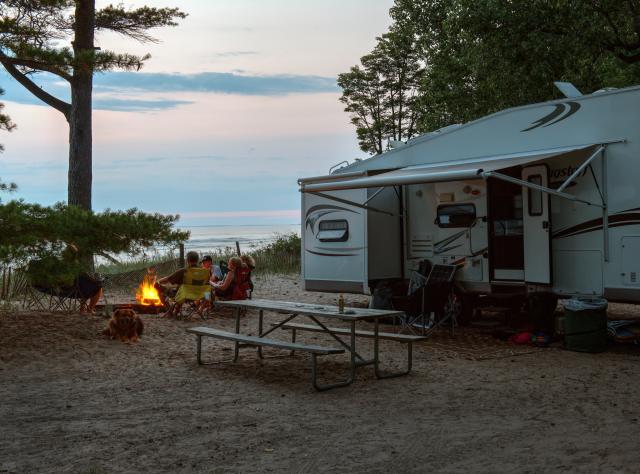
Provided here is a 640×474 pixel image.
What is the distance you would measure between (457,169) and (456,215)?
51.3 inches

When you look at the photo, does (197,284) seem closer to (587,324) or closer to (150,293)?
(150,293)

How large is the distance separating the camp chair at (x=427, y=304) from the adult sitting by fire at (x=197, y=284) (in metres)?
2.58

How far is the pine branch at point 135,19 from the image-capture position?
14.3 metres

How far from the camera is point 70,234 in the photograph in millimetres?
8141

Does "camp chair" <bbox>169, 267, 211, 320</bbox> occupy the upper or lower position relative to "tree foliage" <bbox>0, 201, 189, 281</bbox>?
lower

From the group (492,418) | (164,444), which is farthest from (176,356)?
(492,418)

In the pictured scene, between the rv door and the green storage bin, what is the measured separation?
2.41 feet

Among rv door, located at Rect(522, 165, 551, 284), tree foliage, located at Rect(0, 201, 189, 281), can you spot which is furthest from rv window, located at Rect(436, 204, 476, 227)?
tree foliage, located at Rect(0, 201, 189, 281)

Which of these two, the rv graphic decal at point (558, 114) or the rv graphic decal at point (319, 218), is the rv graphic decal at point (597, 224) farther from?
the rv graphic decal at point (319, 218)

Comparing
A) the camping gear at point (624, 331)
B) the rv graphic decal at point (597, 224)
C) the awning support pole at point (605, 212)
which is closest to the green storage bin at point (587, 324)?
the camping gear at point (624, 331)

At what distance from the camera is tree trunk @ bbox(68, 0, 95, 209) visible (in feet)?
44.2

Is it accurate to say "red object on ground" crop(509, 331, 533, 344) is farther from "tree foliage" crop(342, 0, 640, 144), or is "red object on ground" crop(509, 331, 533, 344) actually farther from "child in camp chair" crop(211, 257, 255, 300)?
"tree foliage" crop(342, 0, 640, 144)

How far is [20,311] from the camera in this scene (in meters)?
10.2

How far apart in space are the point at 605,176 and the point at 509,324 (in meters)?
2.50
